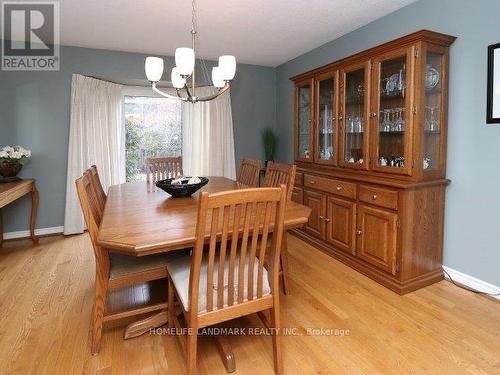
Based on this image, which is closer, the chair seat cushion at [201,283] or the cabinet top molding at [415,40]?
the chair seat cushion at [201,283]

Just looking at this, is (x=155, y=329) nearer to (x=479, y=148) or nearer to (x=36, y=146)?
(x=479, y=148)

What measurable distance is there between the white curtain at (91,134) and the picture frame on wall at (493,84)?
386cm

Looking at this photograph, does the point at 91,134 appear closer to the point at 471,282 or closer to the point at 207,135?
the point at 207,135

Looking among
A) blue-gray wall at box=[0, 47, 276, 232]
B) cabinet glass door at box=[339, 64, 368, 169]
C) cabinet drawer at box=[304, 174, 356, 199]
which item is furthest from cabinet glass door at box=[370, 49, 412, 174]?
blue-gray wall at box=[0, 47, 276, 232]

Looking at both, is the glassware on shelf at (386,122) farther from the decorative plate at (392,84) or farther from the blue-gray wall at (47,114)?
the blue-gray wall at (47,114)

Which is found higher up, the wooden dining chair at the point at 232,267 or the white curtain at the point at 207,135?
the white curtain at the point at 207,135

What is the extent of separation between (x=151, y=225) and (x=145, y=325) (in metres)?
0.69

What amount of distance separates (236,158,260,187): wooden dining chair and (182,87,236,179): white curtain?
1.38 meters

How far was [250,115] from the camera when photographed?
4.79 metres

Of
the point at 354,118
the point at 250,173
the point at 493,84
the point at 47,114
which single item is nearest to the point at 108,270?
the point at 250,173

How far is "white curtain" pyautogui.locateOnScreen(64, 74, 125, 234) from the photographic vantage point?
3.83 m

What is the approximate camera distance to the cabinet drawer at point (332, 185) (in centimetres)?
283

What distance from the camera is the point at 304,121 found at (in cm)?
368

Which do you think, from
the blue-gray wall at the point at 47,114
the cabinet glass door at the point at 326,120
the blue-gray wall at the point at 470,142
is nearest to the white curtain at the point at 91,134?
the blue-gray wall at the point at 47,114
